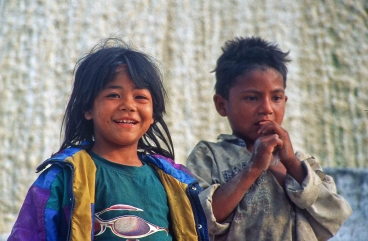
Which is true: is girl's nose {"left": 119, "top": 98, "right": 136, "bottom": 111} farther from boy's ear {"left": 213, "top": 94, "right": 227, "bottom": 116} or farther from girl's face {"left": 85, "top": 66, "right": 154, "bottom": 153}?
boy's ear {"left": 213, "top": 94, "right": 227, "bottom": 116}

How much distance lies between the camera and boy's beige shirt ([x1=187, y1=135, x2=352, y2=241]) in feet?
10.5

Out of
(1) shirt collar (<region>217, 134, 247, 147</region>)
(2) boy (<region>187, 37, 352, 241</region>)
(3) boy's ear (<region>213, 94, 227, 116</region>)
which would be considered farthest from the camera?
(3) boy's ear (<region>213, 94, 227, 116</region>)

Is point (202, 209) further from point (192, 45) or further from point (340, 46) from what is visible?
point (340, 46)

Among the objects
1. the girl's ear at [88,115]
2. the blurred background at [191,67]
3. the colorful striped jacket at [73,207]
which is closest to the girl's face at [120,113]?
the girl's ear at [88,115]

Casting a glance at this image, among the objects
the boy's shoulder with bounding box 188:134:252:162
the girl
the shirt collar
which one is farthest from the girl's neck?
the shirt collar

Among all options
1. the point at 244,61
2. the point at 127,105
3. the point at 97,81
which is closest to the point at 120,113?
the point at 127,105

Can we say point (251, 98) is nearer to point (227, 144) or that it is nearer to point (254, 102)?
point (254, 102)

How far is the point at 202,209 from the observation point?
9.57 ft

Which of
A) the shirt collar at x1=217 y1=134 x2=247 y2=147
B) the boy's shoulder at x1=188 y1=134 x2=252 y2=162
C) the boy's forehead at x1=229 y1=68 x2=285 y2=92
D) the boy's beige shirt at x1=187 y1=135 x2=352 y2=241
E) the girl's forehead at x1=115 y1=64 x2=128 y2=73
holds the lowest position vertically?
the boy's beige shirt at x1=187 y1=135 x2=352 y2=241

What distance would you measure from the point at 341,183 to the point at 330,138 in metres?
0.36

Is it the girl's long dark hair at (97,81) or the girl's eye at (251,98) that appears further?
the girl's eye at (251,98)

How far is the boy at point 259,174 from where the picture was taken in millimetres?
3176

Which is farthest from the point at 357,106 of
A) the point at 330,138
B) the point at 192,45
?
the point at 192,45

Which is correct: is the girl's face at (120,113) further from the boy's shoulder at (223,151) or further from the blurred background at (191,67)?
the blurred background at (191,67)
